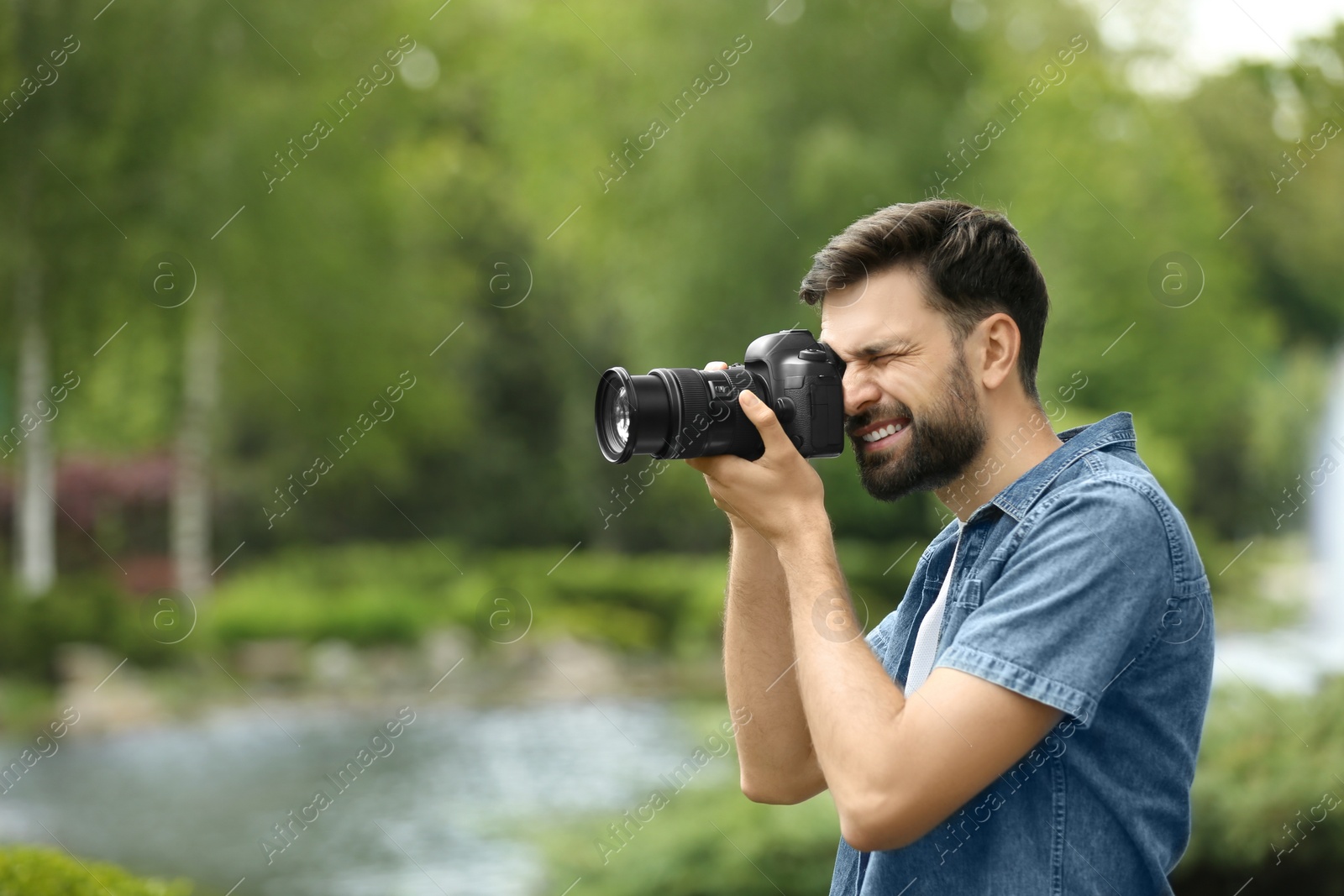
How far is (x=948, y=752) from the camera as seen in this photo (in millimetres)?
1226

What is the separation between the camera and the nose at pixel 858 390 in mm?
1551

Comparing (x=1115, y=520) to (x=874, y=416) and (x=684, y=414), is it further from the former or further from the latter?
(x=684, y=414)

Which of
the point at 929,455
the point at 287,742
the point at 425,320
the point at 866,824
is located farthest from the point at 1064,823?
the point at 425,320

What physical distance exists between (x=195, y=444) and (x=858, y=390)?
508 inches

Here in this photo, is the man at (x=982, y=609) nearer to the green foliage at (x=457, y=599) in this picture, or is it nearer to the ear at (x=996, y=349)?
the ear at (x=996, y=349)

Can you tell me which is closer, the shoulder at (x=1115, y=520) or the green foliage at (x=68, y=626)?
the shoulder at (x=1115, y=520)

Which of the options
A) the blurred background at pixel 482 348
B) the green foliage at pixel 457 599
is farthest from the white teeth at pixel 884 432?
the green foliage at pixel 457 599

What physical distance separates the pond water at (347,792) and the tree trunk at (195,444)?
260 centimetres

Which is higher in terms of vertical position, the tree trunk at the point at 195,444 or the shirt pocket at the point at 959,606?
the tree trunk at the point at 195,444

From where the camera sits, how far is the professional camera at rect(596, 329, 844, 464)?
5.12 feet

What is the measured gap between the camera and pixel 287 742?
10914 millimetres

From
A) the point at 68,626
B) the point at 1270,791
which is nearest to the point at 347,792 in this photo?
the point at 68,626

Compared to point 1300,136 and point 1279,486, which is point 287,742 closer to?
point 1279,486

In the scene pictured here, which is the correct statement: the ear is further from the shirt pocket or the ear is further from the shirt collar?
the shirt pocket
